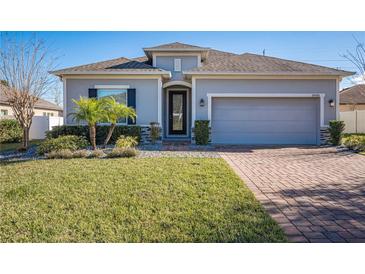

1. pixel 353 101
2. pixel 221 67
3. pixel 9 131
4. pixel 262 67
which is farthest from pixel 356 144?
pixel 353 101

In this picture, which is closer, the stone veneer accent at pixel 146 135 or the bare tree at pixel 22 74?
the bare tree at pixel 22 74

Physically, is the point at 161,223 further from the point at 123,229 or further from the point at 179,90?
the point at 179,90

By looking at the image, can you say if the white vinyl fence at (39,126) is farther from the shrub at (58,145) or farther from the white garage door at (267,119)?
the white garage door at (267,119)

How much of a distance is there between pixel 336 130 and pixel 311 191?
853 cm

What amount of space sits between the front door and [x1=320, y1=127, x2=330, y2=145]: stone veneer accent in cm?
702

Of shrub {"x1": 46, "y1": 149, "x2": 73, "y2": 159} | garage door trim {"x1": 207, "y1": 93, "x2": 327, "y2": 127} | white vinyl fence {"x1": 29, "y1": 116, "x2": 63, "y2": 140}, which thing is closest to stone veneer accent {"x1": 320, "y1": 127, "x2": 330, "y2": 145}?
garage door trim {"x1": 207, "y1": 93, "x2": 327, "y2": 127}

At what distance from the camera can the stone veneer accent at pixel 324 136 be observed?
507 inches

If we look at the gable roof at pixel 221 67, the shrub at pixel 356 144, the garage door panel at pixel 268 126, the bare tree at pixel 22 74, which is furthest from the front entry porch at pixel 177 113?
the shrub at pixel 356 144

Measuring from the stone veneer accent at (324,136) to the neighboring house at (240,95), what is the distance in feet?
0.32

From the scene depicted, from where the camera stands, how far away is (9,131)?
15.3 m

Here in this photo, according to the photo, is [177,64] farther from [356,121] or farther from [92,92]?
[356,121]

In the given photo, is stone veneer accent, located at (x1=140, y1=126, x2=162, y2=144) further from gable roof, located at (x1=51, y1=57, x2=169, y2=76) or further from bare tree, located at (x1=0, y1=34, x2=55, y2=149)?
bare tree, located at (x1=0, y1=34, x2=55, y2=149)
